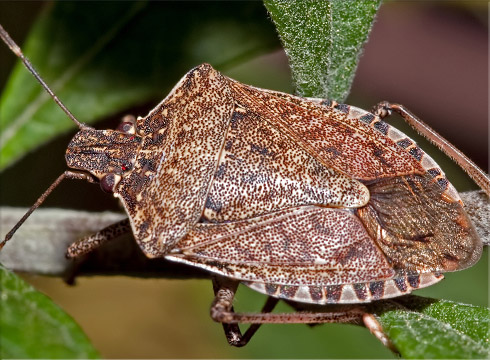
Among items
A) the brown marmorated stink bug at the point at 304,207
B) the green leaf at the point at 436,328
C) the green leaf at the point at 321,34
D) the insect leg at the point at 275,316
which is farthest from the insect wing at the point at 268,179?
the green leaf at the point at 436,328

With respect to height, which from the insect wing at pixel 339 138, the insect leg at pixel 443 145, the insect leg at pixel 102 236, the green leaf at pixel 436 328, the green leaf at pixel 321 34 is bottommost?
the insect leg at pixel 102 236

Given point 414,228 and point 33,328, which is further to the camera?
point 414,228

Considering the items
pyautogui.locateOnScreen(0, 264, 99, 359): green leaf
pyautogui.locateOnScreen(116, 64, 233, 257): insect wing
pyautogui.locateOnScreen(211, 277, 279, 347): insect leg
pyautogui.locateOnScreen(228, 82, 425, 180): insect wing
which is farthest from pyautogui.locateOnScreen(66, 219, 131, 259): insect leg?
pyautogui.locateOnScreen(0, 264, 99, 359): green leaf

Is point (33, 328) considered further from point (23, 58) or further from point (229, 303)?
point (23, 58)

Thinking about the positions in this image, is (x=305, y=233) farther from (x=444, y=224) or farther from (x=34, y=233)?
(x=34, y=233)

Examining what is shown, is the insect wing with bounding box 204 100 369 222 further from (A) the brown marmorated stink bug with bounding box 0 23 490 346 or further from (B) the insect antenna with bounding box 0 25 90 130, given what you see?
(B) the insect antenna with bounding box 0 25 90 130

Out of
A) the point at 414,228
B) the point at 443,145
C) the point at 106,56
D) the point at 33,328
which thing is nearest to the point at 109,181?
the point at 106,56

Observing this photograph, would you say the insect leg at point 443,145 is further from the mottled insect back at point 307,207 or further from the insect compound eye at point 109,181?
the insect compound eye at point 109,181
